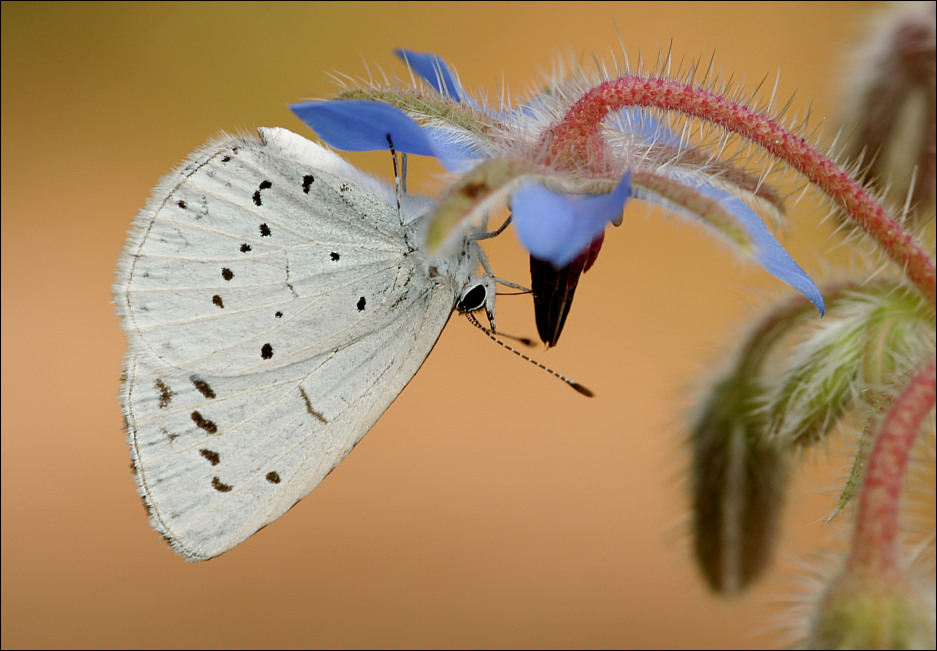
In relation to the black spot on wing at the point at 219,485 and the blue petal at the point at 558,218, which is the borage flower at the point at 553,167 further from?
the black spot on wing at the point at 219,485

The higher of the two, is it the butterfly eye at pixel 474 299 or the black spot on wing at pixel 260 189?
the black spot on wing at pixel 260 189

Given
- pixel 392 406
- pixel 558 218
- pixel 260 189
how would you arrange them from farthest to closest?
pixel 392 406 < pixel 260 189 < pixel 558 218

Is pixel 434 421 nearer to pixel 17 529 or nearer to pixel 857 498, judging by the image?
pixel 17 529

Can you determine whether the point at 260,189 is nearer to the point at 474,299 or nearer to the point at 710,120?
the point at 474,299

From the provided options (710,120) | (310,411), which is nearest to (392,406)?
(310,411)

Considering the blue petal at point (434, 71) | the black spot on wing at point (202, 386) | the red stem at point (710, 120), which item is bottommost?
the black spot on wing at point (202, 386)

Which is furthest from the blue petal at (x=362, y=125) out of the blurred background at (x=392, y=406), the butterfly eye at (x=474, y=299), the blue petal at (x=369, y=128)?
the blurred background at (x=392, y=406)

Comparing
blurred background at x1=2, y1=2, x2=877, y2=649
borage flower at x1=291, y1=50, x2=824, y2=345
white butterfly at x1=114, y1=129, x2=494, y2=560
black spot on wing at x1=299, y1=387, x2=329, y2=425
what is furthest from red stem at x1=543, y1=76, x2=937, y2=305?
blurred background at x1=2, y1=2, x2=877, y2=649

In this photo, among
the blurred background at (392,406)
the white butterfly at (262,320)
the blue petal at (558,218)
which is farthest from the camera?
the blurred background at (392,406)
